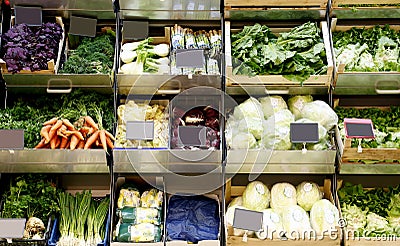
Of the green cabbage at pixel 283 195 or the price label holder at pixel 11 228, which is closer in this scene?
the price label holder at pixel 11 228

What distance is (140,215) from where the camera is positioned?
13.4ft

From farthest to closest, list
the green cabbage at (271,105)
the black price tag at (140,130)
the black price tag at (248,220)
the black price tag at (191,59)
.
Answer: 1. the green cabbage at (271,105)
2. the black price tag at (191,59)
3. the black price tag at (140,130)
4. the black price tag at (248,220)

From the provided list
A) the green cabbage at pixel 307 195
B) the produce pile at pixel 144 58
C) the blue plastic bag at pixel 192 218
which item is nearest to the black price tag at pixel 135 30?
the produce pile at pixel 144 58

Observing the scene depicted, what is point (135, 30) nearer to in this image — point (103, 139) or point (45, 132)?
point (103, 139)

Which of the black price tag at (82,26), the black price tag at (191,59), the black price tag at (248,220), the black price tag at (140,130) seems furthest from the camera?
the black price tag at (82,26)

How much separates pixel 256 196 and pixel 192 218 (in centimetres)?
45

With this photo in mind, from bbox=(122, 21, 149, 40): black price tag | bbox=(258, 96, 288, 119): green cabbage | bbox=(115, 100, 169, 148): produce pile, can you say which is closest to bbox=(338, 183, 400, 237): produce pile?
bbox=(258, 96, 288, 119): green cabbage

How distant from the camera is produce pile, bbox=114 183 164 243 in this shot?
13.0 ft

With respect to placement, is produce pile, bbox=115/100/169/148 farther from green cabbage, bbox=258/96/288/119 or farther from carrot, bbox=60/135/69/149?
green cabbage, bbox=258/96/288/119

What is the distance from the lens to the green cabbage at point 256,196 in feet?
13.5

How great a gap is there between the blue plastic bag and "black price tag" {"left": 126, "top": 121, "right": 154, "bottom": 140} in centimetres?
56

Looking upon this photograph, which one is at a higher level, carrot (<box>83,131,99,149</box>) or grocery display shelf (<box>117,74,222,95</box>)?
grocery display shelf (<box>117,74,222,95</box>)

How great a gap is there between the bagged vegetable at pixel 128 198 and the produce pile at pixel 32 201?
1.37 ft

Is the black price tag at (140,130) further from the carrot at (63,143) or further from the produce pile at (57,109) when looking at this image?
the carrot at (63,143)
